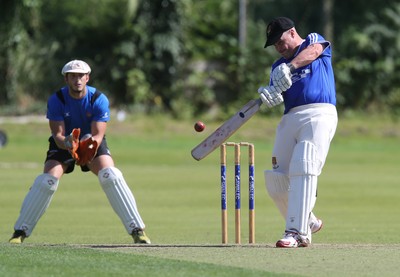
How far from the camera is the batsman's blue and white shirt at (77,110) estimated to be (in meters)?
9.77

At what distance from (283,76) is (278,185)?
0.90 metres

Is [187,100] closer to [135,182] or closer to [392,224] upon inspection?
[135,182]

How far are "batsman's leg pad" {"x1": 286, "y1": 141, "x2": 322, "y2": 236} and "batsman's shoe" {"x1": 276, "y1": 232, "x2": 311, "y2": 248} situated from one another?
0.04 metres

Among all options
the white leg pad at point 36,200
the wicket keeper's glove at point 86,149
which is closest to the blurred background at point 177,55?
the white leg pad at point 36,200

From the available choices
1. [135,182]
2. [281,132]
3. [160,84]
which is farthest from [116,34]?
[281,132]

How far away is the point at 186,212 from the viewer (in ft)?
48.2

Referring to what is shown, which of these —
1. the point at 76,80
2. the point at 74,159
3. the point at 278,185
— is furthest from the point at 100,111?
the point at 278,185

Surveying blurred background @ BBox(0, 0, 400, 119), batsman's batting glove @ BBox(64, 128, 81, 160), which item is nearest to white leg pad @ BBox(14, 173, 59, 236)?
batsman's batting glove @ BBox(64, 128, 81, 160)

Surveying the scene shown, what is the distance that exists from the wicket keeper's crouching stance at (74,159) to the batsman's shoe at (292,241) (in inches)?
63.8

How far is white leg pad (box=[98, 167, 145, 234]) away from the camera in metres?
9.70

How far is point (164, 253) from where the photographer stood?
816 cm

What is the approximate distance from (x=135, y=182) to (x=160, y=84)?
1467 cm

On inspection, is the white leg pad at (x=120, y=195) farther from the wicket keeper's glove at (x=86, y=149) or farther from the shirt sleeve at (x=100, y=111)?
the shirt sleeve at (x=100, y=111)

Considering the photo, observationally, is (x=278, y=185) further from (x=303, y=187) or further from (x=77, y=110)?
(x=77, y=110)
